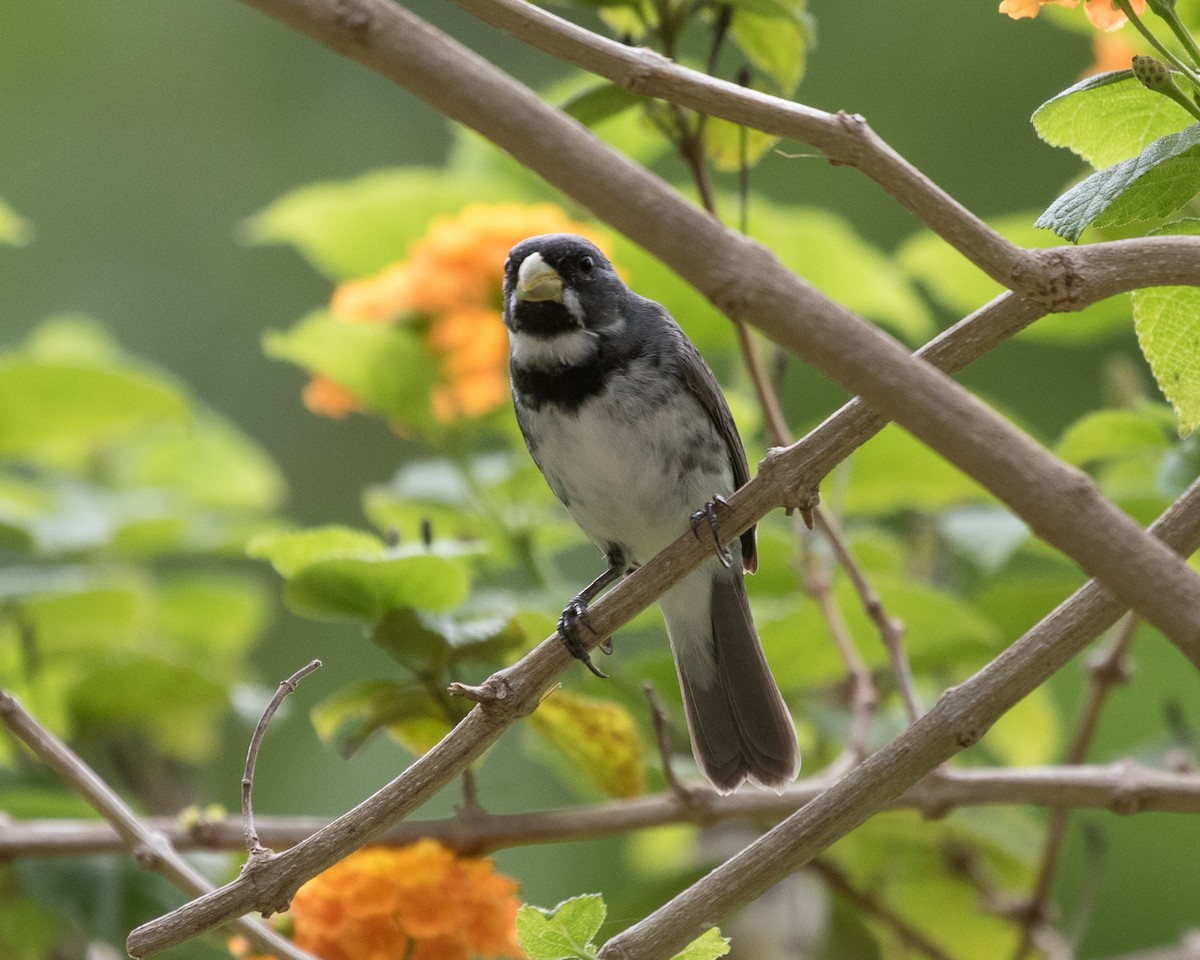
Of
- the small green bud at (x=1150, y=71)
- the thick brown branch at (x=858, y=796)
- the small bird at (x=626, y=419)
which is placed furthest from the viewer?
the small bird at (x=626, y=419)

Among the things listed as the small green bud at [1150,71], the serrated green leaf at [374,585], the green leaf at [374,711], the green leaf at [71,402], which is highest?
the green leaf at [71,402]

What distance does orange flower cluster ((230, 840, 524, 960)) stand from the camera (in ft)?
3.71

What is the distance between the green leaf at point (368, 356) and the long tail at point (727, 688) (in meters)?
0.40

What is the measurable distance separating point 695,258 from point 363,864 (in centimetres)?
73

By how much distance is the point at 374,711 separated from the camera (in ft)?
4.34

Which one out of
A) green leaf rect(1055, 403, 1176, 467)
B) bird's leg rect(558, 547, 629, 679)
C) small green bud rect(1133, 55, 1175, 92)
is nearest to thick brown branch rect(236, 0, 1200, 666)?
small green bud rect(1133, 55, 1175, 92)

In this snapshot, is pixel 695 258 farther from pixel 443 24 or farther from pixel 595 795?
pixel 443 24

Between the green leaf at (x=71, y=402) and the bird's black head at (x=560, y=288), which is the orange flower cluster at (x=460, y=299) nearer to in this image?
the bird's black head at (x=560, y=288)

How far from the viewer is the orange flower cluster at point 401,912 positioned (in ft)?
3.71

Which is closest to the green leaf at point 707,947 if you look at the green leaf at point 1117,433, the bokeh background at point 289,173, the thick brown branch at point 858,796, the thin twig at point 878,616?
the thick brown branch at point 858,796

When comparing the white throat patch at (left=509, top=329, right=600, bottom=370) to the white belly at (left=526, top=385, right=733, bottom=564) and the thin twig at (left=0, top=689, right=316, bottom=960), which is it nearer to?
the white belly at (left=526, top=385, right=733, bottom=564)

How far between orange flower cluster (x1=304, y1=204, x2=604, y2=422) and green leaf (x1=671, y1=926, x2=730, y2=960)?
91cm

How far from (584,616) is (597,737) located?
1.16ft

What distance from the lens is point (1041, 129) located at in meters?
0.92
